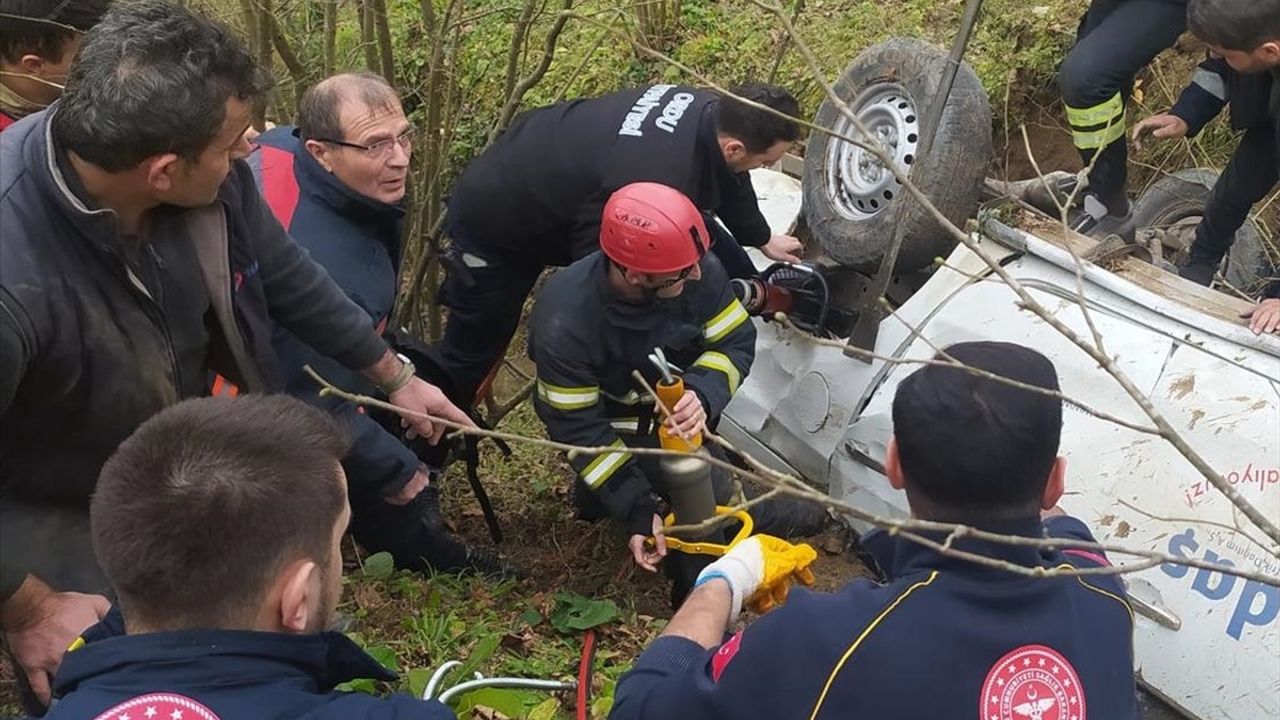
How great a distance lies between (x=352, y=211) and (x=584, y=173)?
1.12 meters

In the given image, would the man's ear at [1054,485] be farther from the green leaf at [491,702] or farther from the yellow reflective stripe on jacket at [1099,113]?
the yellow reflective stripe on jacket at [1099,113]

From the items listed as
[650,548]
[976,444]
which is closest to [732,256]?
[650,548]

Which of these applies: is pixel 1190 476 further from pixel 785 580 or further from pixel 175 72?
pixel 175 72

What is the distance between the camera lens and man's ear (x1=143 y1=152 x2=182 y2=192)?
6.76ft

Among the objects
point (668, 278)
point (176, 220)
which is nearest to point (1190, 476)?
point (668, 278)

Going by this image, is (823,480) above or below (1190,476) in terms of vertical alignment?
below

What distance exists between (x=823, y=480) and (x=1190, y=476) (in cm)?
144

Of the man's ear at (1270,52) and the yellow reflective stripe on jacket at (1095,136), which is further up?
the man's ear at (1270,52)

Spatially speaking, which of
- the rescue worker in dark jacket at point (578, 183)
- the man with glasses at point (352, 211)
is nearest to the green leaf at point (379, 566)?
the man with glasses at point (352, 211)

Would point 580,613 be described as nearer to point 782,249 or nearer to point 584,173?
point 584,173

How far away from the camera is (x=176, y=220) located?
2260 millimetres

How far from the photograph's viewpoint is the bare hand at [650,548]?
3.29 metres

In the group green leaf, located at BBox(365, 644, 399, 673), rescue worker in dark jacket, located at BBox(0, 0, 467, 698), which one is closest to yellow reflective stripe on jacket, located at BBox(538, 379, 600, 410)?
green leaf, located at BBox(365, 644, 399, 673)

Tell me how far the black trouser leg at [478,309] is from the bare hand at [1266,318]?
2.68 metres
